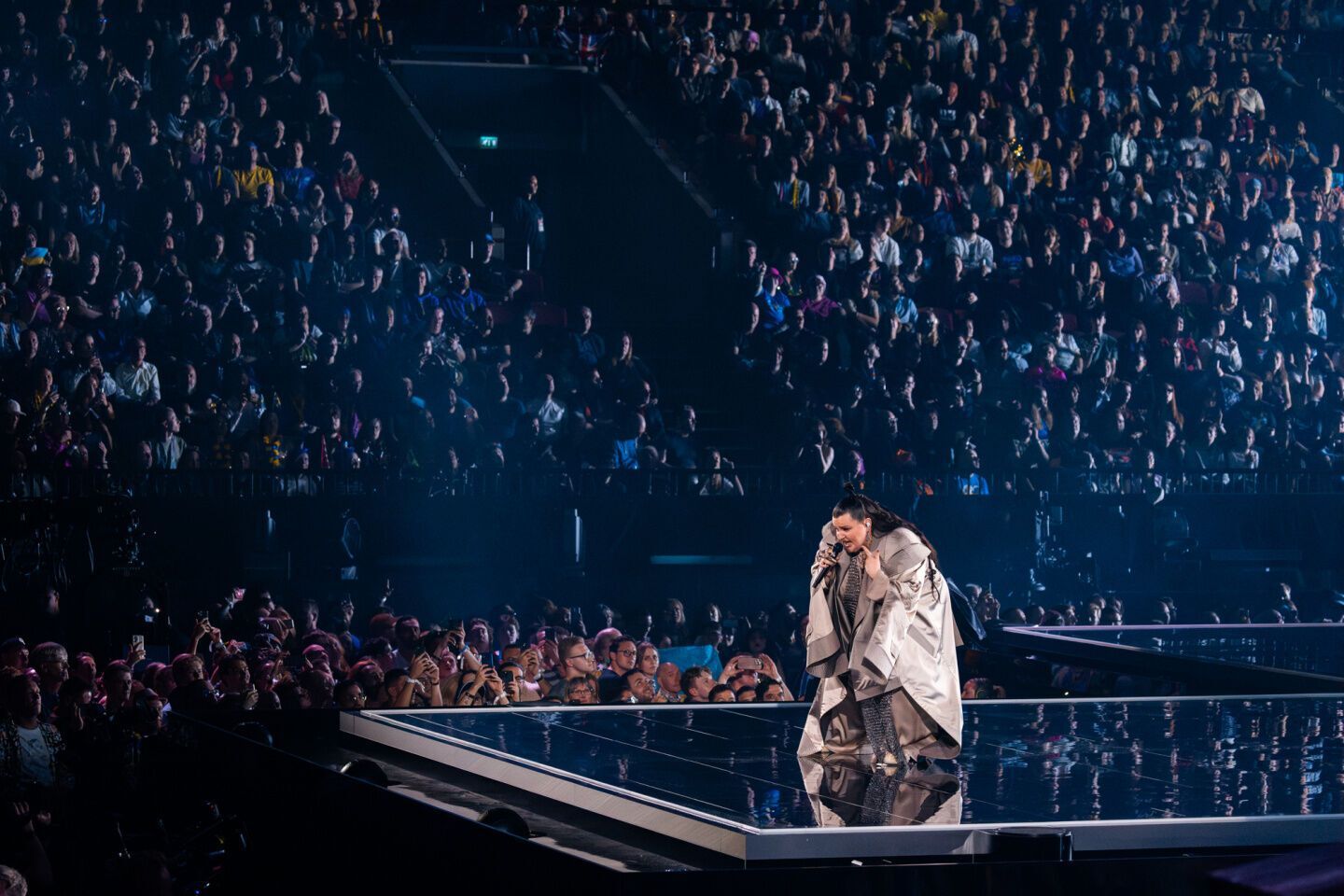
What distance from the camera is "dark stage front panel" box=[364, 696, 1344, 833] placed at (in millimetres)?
5000

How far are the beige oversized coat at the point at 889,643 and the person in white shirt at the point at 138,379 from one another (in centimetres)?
652

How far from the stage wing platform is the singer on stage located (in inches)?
5.5

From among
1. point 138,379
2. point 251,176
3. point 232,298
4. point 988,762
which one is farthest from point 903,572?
point 251,176

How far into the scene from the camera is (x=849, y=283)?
13664 millimetres

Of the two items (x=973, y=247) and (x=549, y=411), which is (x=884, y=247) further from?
(x=549, y=411)

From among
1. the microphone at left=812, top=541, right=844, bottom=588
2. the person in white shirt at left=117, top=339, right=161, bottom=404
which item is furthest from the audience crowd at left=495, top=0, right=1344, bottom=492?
the microphone at left=812, top=541, right=844, bottom=588

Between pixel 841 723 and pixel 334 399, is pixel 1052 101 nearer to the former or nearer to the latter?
pixel 334 399

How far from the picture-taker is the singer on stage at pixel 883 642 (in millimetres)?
5598

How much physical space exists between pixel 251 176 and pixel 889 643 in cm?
825

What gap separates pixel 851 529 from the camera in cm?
561

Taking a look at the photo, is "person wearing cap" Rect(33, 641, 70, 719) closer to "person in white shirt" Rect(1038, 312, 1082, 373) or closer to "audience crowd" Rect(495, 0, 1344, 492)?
"audience crowd" Rect(495, 0, 1344, 492)

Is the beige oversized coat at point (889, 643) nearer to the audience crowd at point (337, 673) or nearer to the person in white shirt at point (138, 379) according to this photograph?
the audience crowd at point (337, 673)

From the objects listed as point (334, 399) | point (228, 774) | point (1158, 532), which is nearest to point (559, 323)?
point (334, 399)

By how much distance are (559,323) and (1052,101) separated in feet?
18.2
